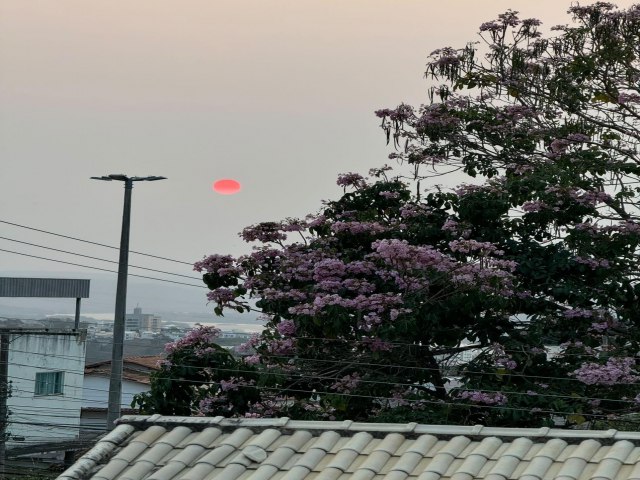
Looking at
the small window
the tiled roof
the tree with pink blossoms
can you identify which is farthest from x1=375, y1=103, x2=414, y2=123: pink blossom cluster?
the small window

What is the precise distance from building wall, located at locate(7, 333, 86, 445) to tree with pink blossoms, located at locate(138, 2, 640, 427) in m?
18.1

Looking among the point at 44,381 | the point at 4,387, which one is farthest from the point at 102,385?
the point at 4,387

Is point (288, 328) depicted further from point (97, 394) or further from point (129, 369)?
point (129, 369)

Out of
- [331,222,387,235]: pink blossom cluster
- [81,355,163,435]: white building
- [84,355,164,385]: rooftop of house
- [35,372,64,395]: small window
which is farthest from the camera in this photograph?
[84,355,164,385]: rooftop of house

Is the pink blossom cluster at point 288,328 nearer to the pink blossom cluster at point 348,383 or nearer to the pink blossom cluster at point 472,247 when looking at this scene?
the pink blossom cluster at point 348,383

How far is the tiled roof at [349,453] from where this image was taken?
760 cm

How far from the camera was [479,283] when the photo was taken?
14.2 m

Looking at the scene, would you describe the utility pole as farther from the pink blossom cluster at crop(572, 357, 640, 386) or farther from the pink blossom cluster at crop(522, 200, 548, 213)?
the pink blossom cluster at crop(572, 357, 640, 386)

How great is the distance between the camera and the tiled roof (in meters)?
7.60

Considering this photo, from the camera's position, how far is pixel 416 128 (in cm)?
1828

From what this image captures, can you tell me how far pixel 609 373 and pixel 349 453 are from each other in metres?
6.77

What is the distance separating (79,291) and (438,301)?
25.5 m

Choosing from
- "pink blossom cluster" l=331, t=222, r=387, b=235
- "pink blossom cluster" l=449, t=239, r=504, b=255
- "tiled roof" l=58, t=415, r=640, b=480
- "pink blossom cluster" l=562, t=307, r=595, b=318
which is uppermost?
"pink blossom cluster" l=331, t=222, r=387, b=235

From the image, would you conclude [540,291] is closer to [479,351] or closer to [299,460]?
[479,351]
